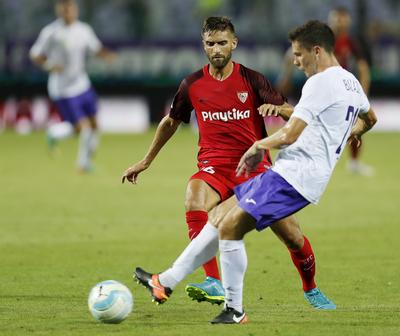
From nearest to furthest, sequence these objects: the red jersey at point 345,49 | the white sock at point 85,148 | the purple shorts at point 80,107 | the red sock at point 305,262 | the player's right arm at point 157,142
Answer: the red sock at point 305,262
the player's right arm at point 157,142
the red jersey at point 345,49
the white sock at point 85,148
the purple shorts at point 80,107

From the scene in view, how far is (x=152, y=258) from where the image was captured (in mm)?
10945

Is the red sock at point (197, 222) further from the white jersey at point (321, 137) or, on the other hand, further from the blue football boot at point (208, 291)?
the white jersey at point (321, 137)

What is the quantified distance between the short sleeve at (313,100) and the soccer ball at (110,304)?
158 cm

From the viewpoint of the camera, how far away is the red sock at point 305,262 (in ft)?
27.1

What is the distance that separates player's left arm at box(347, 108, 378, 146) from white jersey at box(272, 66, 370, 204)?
57 cm

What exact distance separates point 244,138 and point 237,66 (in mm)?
532

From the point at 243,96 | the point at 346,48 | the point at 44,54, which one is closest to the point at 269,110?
the point at 243,96

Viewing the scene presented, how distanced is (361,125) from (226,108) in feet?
3.37

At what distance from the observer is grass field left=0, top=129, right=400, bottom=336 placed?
25.0 feet

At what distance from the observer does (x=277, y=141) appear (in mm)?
7121

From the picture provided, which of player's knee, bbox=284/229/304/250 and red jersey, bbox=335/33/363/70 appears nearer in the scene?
player's knee, bbox=284/229/304/250

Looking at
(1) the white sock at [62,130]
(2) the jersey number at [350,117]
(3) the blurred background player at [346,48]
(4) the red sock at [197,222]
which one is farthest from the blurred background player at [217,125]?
(1) the white sock at [62,130]

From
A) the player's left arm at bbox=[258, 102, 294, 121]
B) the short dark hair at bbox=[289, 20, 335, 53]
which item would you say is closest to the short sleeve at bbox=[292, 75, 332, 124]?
the short dark hair at bbox=[289, 20, 335, 53]

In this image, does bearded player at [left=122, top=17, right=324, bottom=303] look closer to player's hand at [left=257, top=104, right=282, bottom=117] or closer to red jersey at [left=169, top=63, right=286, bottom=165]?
red jersey at [left=169, top=63, right=286, bottom=165]
